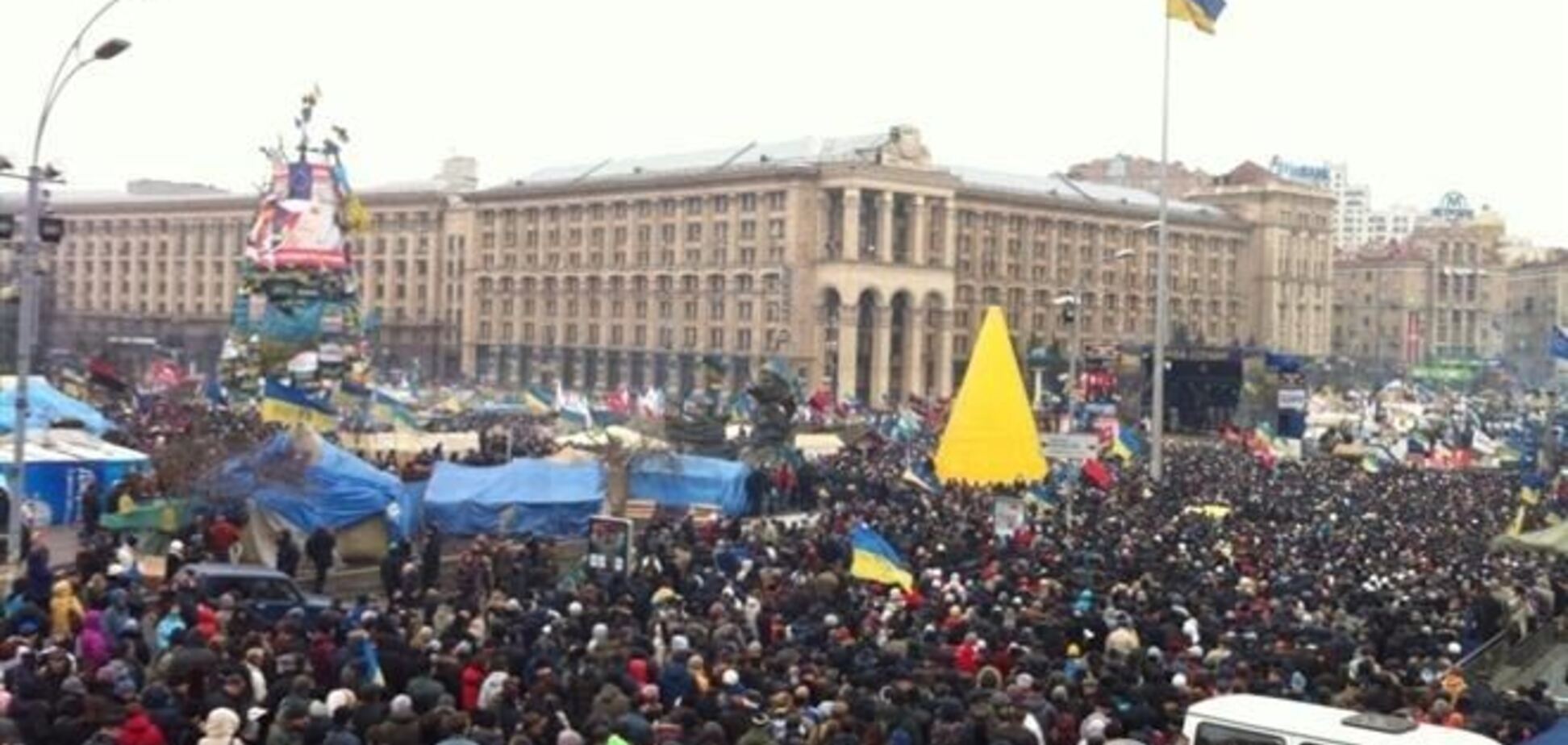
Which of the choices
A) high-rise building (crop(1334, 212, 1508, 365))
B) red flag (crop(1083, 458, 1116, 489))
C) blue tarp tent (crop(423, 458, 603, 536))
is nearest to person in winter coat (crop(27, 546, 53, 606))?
blue tarp tent (crop(423, 458, 603, 536))

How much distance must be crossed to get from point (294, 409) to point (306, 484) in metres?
12.4

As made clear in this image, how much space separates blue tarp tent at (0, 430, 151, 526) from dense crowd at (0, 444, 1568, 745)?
5906 millimetres

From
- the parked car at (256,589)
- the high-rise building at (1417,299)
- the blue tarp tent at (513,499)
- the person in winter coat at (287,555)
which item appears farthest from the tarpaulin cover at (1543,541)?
the high-rise building at (1417,299)

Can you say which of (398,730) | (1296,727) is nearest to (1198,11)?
(1296,727)

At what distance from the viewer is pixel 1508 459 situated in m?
50.6

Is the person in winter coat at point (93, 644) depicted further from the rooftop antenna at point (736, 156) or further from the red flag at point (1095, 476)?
the rooftop antenna at point (736, 156)

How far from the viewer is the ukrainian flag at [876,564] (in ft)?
64.8

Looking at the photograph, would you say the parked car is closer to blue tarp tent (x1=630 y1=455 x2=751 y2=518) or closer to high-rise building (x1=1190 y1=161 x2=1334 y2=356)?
blue tarp tent (x1=630 y1=455 x2=751 y2=518)

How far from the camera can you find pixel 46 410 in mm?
34156

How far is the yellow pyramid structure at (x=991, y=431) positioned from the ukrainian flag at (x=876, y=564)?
1551 cm

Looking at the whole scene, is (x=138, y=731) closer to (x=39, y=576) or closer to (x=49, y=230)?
(x=39, y=576)

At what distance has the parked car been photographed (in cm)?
1645

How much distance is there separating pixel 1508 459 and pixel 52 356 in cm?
5988

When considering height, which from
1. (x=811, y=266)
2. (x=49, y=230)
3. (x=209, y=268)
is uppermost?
(x=209, y=268)
